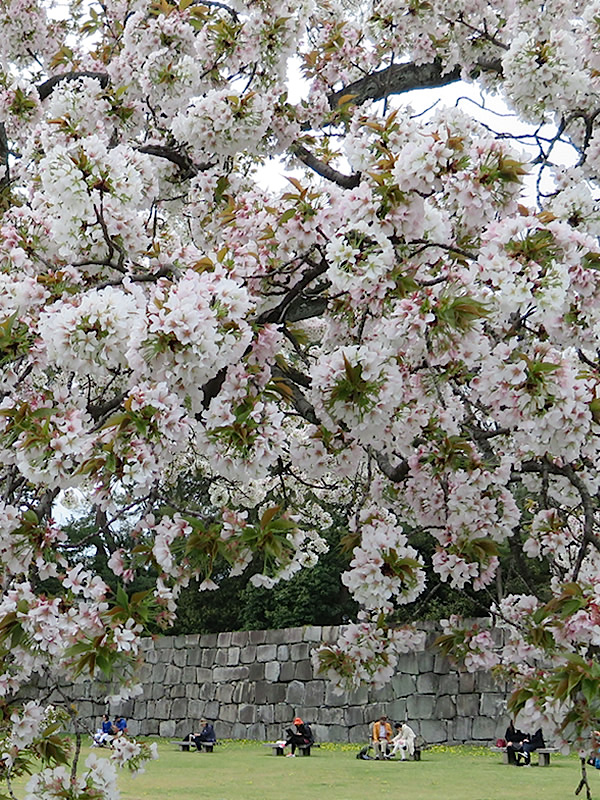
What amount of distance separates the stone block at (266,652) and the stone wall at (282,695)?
15 millimetres

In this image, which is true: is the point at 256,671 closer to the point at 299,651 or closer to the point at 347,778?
the point at 299,651

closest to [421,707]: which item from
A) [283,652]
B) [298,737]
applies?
[298,737]

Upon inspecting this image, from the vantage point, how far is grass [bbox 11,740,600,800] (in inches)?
285

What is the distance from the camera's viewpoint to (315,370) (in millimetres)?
2436

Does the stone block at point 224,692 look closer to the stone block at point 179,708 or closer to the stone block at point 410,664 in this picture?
the stone block at point 179,708

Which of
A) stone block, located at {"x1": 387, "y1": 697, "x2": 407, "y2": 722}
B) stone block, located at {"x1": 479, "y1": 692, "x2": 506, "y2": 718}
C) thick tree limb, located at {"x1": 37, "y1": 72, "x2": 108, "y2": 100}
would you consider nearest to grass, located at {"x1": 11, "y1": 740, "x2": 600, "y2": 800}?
stone block, located at {"x1": 479, "y1": 692, "x2": 506, "y2": 718}

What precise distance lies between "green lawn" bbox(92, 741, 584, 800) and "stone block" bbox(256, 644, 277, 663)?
2.25 m

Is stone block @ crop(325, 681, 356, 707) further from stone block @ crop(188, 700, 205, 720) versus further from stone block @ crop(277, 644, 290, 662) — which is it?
stone block @ crop(188, 700, 205, 720)

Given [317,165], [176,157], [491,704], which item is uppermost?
[317,165]

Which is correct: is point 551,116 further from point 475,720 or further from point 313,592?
point 313,592

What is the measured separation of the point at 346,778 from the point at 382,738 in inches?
89.2

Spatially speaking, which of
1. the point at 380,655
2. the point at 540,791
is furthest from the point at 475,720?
the point at 380,655

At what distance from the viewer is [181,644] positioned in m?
15.0

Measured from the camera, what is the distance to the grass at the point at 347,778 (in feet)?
23.7
